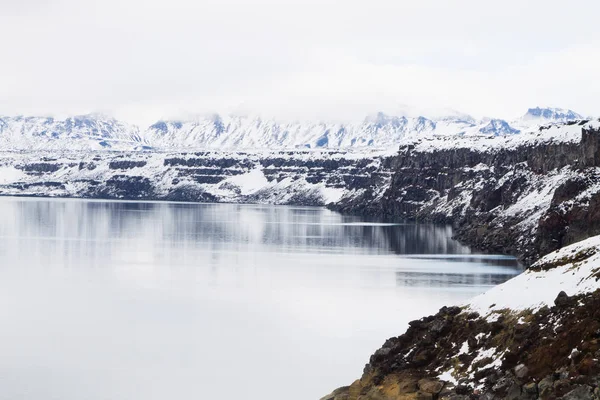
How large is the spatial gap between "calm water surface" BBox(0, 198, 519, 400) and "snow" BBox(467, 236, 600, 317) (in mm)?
8297

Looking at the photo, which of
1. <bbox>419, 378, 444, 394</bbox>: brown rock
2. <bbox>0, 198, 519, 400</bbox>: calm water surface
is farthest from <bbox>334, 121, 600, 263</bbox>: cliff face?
<bbox>419, 378, 444, 394</bbox>: brown rock

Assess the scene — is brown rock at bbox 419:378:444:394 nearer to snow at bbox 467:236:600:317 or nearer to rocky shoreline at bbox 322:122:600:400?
rocky shoreline at bbox 322:122:600:400

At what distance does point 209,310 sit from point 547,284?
30.2 m

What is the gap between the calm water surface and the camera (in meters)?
40.7

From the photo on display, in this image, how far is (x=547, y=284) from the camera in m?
33.2

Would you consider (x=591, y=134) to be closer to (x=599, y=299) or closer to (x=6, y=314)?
(x=6, y=314)

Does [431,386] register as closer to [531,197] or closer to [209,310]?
[209,310]

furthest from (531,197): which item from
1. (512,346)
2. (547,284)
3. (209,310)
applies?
(512,346)

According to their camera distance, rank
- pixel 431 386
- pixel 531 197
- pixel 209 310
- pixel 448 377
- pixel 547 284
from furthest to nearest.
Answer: pixel 531 197
pixel 209 310
pixel 547 284
pixel 448 377
pixel 431 386

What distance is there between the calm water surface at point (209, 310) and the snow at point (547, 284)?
8297 mm

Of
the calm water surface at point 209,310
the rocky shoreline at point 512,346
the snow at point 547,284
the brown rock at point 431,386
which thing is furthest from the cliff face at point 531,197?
the brown rock at point 431,386

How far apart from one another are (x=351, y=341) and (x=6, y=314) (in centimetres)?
2086

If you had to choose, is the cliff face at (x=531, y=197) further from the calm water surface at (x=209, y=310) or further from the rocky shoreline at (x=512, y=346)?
the rocky shoreline at (x=512, y=346)

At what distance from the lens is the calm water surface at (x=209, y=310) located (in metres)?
40.7
